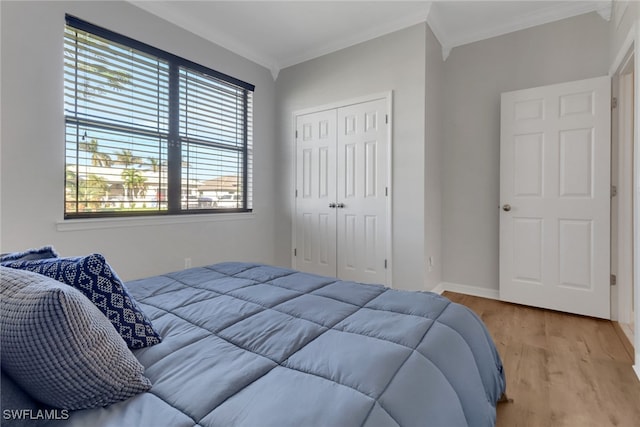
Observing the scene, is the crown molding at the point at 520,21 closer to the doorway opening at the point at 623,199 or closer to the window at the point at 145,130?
the doorway opening at the point at 623,199

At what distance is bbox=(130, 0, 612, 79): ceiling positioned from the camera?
2.84 meters

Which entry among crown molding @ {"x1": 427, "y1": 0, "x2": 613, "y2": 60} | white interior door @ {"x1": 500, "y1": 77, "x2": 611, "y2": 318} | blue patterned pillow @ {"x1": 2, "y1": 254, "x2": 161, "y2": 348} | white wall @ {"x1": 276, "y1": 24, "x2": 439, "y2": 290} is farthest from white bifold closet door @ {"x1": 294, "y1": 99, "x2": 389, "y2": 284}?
blue patterned pillow @ {"x1": 2, "y1": 254, "x2": 161, "y2": 348}

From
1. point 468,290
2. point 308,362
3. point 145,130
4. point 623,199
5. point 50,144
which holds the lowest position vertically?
point 468,290

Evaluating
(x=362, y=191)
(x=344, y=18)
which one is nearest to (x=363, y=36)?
(x=344, y=18)

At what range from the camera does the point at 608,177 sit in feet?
8.66

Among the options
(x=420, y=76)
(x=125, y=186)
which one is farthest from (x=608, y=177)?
(x=125, y=186)

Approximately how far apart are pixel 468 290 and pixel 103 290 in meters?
3.37

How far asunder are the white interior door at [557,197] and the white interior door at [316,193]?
5.69ft

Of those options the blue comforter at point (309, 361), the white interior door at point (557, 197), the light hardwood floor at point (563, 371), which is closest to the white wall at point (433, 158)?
the white interior door at point (557, 197)

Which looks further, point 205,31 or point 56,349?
point 205,31

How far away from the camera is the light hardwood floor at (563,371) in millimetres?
1494

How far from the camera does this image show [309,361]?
88 cm

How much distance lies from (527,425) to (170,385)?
1.56 m

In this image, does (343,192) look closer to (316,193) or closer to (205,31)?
(316,193)
